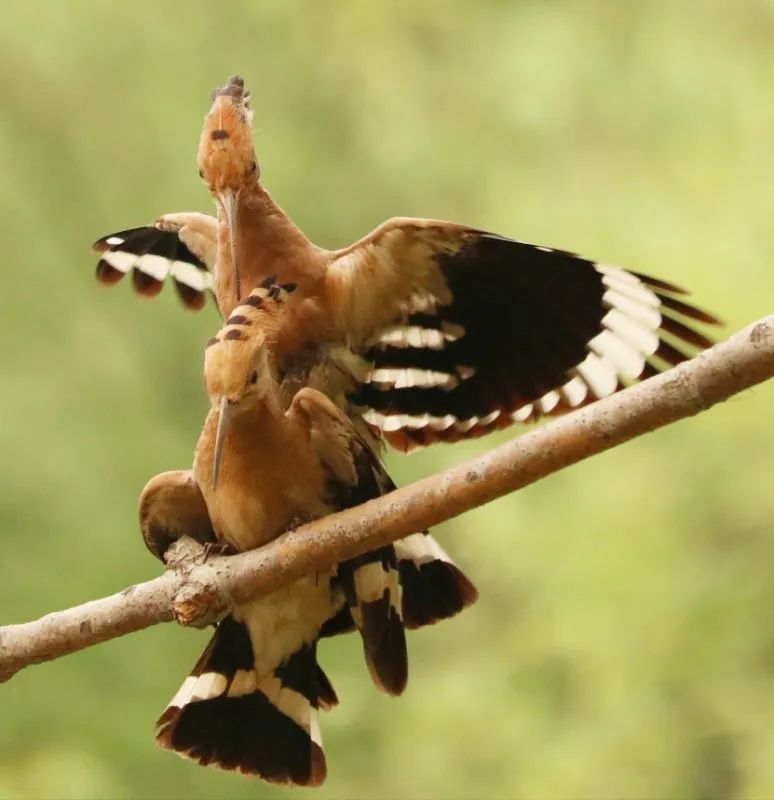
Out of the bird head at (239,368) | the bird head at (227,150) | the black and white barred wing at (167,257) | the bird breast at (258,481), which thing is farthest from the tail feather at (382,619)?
the black and white barred wing at (167,257)

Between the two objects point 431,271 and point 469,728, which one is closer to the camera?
point 431,271

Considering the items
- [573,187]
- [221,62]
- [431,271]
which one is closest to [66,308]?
[221,62]

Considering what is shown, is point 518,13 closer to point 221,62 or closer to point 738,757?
point 221,62

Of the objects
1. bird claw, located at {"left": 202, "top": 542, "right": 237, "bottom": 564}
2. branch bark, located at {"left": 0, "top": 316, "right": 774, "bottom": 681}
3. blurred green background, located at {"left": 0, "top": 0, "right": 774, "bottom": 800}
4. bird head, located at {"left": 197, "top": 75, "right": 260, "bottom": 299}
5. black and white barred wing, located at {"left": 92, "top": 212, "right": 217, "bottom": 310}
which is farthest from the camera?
blurred green background, located at {"left": 0, "top": 0, "right": 774, "bottom": 800}

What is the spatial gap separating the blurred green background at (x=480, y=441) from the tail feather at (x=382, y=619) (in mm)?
870

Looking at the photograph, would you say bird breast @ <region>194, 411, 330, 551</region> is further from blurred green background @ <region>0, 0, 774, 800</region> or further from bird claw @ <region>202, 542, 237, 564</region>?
blurred green background @ <region>0, 0, 774, 800</region>

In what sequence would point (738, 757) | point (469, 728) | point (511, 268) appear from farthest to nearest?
point (469, 728)
point (738, 757)
point (511, 268)

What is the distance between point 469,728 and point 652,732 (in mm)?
337

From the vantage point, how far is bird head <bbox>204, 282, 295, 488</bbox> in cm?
155

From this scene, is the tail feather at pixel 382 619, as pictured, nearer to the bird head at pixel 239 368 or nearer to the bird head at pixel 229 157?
the bird head at pixel 239 368

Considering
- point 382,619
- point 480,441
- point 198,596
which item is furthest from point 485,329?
point 480,441

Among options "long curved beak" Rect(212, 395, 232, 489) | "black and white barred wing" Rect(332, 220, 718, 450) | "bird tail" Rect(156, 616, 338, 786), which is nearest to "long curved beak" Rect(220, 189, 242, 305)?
"black and white barred wing" Rect(332, 220, 718, 450)

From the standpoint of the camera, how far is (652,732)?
2430 mm

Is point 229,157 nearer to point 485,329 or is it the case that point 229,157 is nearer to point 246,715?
point 485,329
